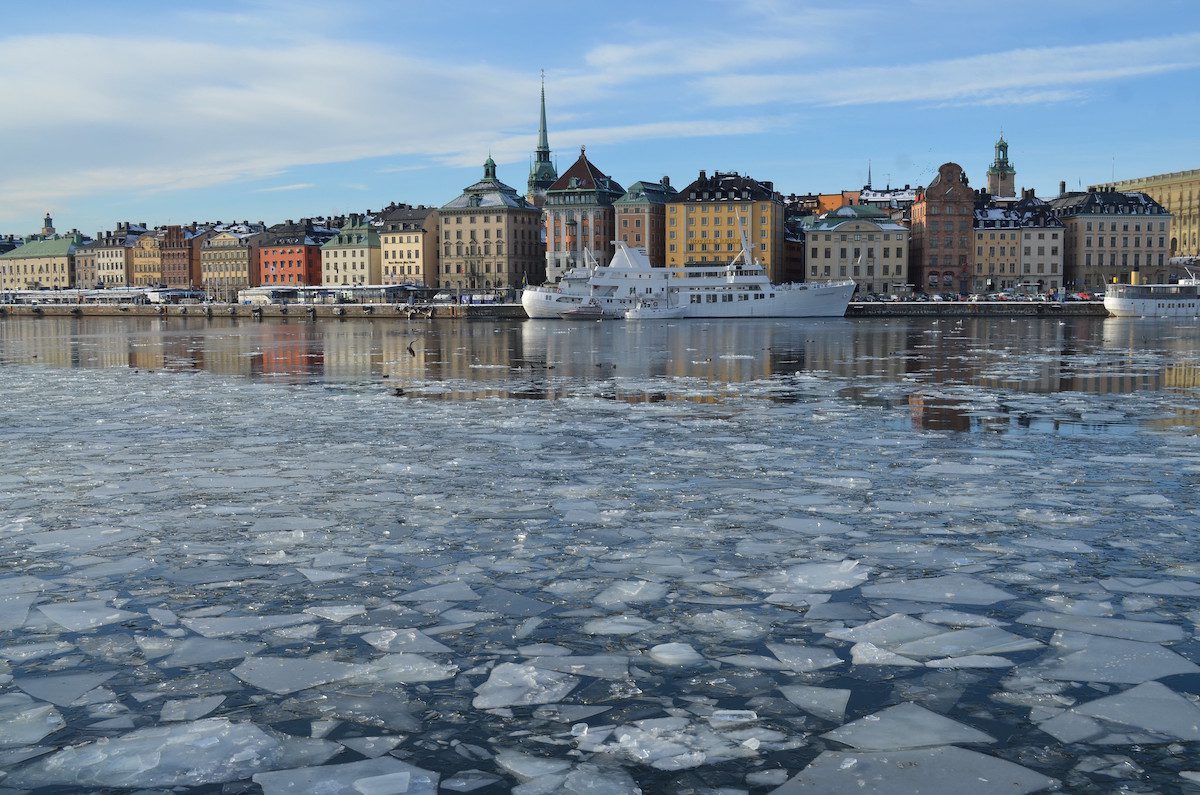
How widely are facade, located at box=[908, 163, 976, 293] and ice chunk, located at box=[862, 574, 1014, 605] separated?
406 feet

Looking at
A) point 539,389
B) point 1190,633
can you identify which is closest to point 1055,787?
point 1190,633

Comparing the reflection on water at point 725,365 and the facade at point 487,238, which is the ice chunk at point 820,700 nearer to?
the reflection on water at point 725,365

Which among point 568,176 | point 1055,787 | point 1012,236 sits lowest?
point 1055,787

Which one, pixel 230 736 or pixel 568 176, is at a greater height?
pixel 568 176

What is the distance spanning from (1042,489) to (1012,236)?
4883 inches

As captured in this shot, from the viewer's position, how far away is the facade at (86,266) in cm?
18200

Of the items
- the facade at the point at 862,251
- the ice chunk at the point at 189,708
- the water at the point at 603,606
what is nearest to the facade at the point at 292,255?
the facade at the point at 862,251

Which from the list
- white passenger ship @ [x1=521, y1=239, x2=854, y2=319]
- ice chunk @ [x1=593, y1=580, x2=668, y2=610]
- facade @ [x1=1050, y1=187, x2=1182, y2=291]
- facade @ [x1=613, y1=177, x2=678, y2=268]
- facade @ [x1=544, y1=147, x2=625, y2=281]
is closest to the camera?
ice chunk @ [x1=593, y1=580, x2=668, y2=610]

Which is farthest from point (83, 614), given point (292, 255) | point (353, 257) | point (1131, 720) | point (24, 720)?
point (292, 255)

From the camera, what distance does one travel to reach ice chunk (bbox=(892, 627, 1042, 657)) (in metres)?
6.31

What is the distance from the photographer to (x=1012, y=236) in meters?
126

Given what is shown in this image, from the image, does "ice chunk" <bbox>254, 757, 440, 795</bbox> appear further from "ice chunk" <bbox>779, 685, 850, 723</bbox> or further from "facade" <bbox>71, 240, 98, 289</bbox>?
"facade" <bbox>71, 240, 98, 289</bbox>

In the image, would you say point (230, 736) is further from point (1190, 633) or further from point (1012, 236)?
point (1012, 236)

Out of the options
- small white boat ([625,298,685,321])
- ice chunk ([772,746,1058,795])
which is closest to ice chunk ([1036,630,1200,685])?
ice chunk ([772,746,1058,795])
